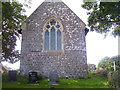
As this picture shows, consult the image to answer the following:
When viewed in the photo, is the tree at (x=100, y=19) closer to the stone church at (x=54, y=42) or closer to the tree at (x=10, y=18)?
the stone church at (x=54, y=42)

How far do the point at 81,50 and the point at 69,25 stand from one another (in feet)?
10.4

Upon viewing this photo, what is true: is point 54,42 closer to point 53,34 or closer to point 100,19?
point 53,34

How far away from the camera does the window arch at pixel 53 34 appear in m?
15.9

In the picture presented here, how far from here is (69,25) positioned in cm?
1625

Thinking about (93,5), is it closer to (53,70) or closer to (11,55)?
(53,70)

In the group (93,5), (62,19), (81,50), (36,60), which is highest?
(93,5)

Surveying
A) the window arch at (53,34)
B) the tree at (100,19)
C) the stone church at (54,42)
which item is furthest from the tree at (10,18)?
the tree at (100,19)

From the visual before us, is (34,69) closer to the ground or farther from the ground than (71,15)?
closer to the ground

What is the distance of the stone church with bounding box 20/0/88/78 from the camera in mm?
15141

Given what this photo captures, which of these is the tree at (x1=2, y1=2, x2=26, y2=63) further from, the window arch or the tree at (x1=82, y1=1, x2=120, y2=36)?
the tree at (x1=82, y1=1, x2=120, y2=36)

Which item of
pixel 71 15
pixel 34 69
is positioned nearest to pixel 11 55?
pixel 34 69

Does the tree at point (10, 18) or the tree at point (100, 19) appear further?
the tree at point (100, 19)

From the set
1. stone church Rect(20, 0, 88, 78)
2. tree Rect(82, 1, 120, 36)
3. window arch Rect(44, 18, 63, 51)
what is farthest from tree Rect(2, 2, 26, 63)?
tree Rect(82, 1, 120, 36)

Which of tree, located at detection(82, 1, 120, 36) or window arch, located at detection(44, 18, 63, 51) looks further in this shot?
window arch, located at detection(44, 18, 63, 51)
